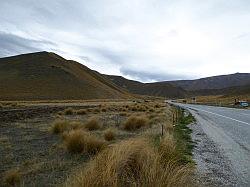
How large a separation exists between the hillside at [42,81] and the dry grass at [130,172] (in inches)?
3930

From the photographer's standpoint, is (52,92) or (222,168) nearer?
(222,168)

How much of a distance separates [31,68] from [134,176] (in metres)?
138

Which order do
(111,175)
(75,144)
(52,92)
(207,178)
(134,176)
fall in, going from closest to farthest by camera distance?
(111,175), (134,176), (207,178), (75,144), (52,92)

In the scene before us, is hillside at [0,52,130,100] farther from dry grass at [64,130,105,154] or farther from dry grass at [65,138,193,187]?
dry grass at [65,138,193,187]

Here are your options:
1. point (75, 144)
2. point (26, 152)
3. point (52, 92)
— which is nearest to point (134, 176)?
point (75, 144)

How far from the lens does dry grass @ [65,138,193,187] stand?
Result: 584 centimetres

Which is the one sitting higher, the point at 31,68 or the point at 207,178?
the point at 31,68

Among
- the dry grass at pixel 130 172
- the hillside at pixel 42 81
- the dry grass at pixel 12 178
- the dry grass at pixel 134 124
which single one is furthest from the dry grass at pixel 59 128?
the hillside at pixel 42 81

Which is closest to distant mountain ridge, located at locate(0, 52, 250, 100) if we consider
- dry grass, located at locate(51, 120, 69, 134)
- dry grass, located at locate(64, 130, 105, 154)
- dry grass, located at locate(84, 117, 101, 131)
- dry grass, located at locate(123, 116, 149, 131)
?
dry grass, located at locate(123, 116, 149, 131)

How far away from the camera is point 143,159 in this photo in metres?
7.07

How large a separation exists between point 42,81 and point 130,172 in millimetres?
125072

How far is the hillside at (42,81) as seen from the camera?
11561 cm

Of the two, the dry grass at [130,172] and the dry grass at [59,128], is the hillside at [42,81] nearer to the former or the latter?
the dry grass at [59,128]

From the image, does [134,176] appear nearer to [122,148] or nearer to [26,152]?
[122,148]
